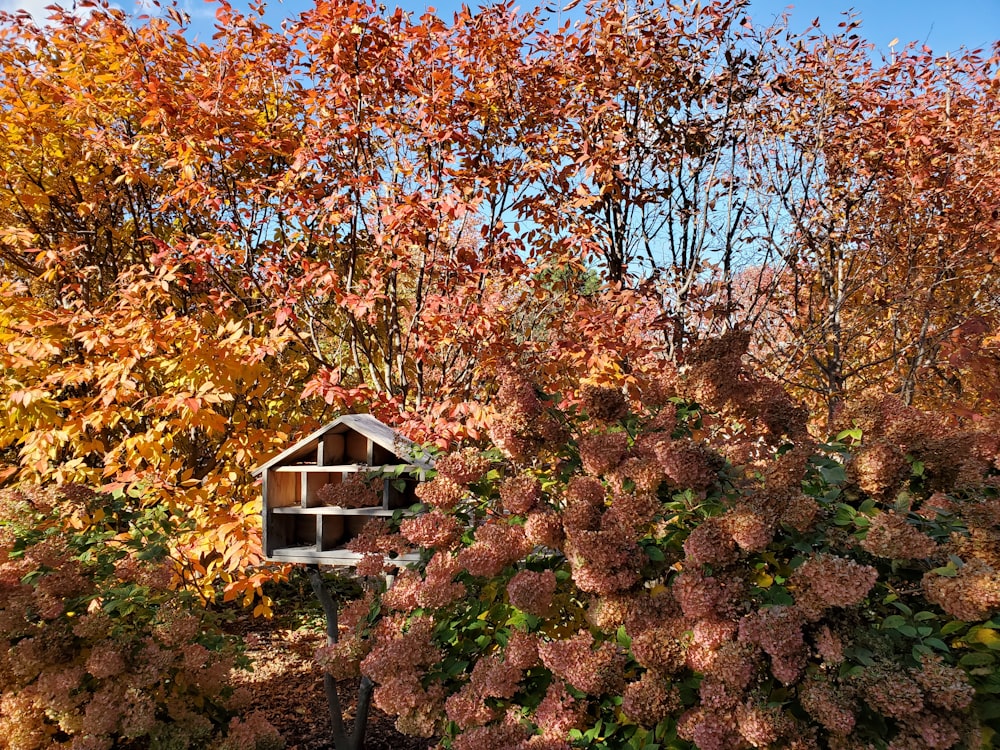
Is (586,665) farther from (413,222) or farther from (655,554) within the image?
(413,222)

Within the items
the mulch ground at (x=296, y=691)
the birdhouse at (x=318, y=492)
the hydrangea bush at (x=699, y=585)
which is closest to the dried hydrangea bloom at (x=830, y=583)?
the hydrangea bush at (x=699, y=585)

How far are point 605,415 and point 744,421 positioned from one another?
464 mm

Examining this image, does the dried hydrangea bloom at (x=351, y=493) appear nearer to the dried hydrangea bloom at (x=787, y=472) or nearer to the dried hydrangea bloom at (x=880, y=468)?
the dried hydrangea bloom at (x=787, y=472)

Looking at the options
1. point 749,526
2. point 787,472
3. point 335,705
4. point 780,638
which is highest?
point 787,472

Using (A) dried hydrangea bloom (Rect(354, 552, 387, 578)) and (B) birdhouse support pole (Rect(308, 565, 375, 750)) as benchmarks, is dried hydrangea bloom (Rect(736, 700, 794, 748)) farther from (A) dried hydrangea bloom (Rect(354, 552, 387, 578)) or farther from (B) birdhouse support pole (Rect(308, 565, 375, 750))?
(B) birdhouse support pole (Rect(308, 565, 375, 750))

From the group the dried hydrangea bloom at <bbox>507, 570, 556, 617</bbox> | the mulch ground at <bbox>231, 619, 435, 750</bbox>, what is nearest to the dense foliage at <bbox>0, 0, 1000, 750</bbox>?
the dried hydrangea bloom at <bbox>507, 570, 556, 617</bbox>

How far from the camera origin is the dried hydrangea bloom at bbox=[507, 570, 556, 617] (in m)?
1.82

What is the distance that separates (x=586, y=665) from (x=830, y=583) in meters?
0.55

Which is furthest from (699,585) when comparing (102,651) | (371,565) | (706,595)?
(102,651)

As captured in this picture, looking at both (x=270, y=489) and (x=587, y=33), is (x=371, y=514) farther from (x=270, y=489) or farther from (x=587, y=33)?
(x=587, y=33)

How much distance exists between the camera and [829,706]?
1487 millimetres

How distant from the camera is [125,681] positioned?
8.72 feet

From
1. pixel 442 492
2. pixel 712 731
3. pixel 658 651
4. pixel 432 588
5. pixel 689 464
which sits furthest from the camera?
pixel 442 492

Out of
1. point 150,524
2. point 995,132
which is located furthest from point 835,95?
point 150,524
